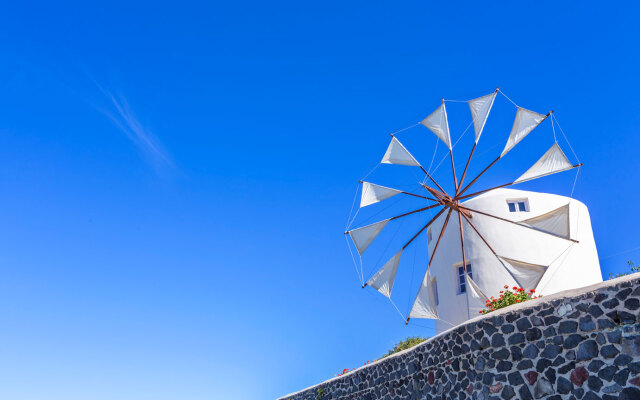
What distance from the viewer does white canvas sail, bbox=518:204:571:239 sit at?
1530 centimetres

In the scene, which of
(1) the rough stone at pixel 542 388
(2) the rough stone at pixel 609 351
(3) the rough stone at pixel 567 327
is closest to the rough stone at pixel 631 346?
(2) the rough stone at pixel 609 351

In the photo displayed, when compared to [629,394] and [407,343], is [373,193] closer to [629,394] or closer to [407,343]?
[407,343]

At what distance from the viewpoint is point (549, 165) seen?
616 inches

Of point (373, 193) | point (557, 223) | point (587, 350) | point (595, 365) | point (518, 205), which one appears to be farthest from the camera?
point (518, 205)

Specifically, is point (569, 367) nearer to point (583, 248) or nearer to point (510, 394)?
point (510, 394)

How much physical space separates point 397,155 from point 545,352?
36.5 ft

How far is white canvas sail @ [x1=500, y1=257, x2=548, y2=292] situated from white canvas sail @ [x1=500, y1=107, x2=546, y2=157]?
355cm

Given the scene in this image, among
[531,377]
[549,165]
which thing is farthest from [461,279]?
[531,377]

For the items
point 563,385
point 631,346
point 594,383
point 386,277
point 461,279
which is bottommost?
point 594,383

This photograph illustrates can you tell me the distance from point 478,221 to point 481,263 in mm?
1588

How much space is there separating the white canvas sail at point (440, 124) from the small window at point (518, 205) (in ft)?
12.0

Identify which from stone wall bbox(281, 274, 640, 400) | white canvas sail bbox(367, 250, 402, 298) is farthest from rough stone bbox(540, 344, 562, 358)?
white canvas sail bbox(367, 250, 402, 298)

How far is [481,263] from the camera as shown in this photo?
17.9 meters

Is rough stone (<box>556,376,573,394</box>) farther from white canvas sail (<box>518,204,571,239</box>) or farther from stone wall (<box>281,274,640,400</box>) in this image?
white canvas sail (<box>518,204,571,239</box>)
